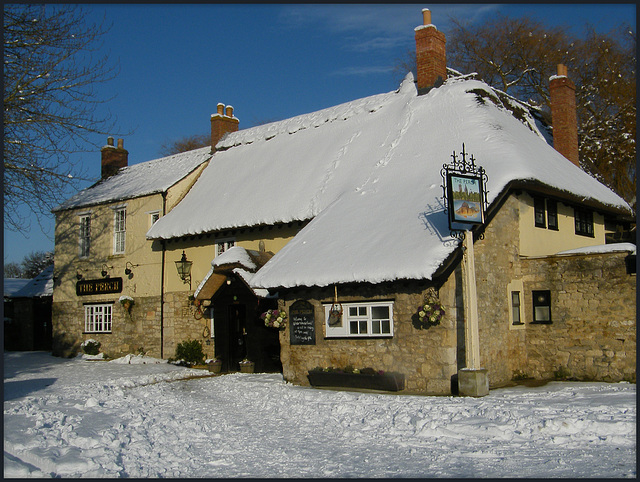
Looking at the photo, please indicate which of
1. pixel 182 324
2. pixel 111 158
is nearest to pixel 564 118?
pixel 182 324

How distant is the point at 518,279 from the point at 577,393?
149 inches

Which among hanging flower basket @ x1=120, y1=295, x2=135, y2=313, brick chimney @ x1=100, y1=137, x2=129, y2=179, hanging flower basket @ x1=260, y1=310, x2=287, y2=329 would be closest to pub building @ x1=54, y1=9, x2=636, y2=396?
hanging flower basket @ x1=260, y1=310, x2=287, y2=329

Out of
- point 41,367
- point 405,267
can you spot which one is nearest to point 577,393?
point 405,267

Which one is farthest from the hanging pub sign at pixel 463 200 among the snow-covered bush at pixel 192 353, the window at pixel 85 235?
the window at pixel 85 235

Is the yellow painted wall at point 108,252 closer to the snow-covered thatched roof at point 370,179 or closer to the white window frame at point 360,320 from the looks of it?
the snow-covered thatched roof at point 370,179

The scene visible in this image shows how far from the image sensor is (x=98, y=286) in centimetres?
2456

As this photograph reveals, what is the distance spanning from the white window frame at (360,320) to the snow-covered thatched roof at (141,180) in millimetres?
11019

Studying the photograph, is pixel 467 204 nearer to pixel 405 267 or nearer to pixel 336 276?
pixel 405 267

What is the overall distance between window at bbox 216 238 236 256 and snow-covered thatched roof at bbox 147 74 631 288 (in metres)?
0.73

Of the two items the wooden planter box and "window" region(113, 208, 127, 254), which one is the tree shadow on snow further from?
"window" region(113, 208, 127, 254)

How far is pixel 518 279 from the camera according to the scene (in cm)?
1538

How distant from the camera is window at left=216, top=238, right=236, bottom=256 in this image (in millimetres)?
20578

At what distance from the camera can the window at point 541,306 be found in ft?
49.4

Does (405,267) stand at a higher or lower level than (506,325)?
higher
